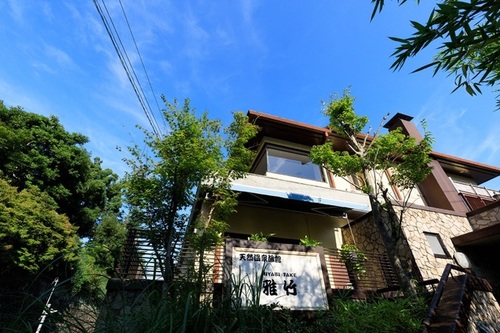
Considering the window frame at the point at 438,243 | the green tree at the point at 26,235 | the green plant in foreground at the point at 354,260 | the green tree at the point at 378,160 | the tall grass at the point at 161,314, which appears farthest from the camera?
the green tree at the point at 26,235

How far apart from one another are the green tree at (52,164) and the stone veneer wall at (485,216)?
18170 millimetres

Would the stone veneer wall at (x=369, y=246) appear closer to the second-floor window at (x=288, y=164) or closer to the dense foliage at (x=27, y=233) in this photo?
the second-floor window at (x=288, y=164)

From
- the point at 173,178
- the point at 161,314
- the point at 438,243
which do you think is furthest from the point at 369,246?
the point at 161,314

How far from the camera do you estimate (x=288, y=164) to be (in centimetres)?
1045

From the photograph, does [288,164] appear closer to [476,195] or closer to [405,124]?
[405,124]

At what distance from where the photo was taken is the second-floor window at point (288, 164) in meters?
10.1

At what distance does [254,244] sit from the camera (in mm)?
4348

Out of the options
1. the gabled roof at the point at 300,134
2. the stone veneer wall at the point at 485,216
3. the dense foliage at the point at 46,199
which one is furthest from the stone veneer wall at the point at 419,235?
the dense foliage at the point at 46,199

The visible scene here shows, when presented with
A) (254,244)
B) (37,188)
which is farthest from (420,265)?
(37,188)

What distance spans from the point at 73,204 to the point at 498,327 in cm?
2291

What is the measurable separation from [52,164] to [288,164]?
53.5ft

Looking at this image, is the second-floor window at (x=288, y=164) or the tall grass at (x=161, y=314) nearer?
the tall grass at (x=161, y=314)

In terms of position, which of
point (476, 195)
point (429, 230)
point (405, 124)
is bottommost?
point (429, 230)

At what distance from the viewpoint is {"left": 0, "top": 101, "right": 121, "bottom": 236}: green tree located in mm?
14469
